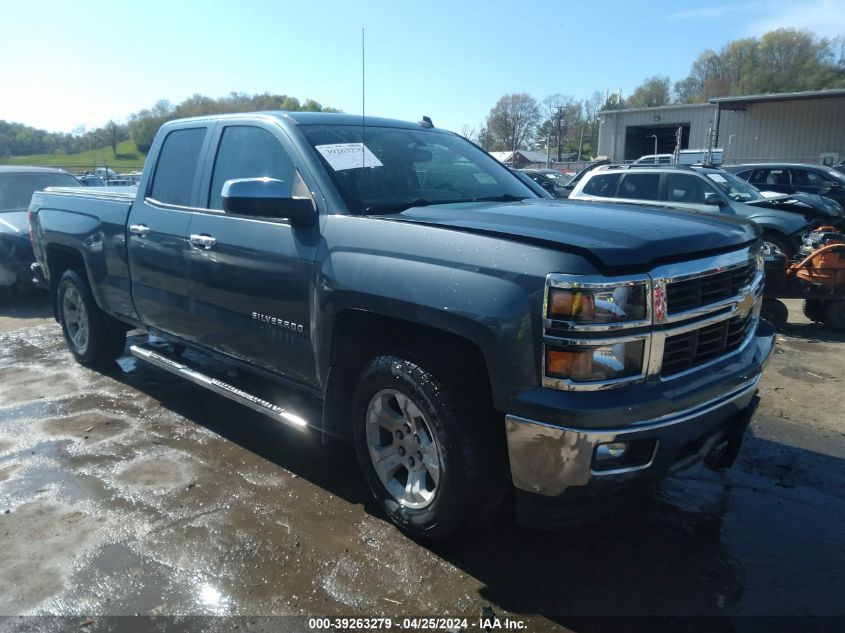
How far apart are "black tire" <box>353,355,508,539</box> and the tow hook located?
0.99 meters

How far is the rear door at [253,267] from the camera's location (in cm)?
347

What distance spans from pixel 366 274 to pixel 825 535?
253cm

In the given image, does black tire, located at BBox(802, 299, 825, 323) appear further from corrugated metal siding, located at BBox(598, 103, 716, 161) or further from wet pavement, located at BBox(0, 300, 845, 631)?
corrugated metal siding, located at BBox(598, 103, 716, 161)

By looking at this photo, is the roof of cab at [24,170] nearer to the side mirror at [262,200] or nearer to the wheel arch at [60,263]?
the wheel arch at [60,263]

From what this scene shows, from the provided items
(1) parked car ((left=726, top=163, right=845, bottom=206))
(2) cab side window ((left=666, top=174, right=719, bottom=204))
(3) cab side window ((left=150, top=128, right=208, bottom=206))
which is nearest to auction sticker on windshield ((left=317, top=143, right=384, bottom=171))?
(3) cab side window ((left=150, top=128, right=208, bottom=206))

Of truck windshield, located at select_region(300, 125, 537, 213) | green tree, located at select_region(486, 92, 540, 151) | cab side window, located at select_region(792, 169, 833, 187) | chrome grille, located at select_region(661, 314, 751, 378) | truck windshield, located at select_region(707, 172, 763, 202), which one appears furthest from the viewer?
green tree, located at select_region(486, 92, 540, 151)

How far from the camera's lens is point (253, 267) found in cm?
368

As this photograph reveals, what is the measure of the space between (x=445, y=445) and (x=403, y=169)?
5.64ft

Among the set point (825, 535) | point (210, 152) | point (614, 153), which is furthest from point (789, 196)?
point (614, 153)

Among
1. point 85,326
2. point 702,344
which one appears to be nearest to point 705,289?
point 702,344

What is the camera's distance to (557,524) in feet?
8.72

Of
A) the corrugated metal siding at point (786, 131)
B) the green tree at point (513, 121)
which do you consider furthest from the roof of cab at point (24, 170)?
the green tree at point (513, 121)

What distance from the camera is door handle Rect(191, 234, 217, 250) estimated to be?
398 centimetres

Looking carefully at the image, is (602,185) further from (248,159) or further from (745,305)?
(745,305)
